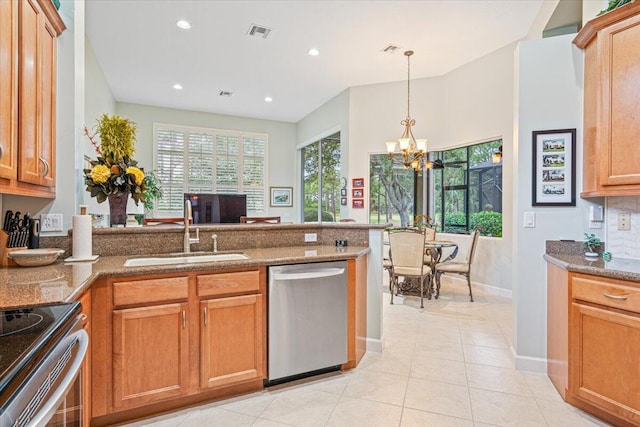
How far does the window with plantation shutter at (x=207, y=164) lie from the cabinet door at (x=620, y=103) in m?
6.86

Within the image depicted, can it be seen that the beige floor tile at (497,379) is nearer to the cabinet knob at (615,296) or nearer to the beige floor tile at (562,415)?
the beige floor tile at (562,415)

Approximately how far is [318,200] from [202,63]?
12.1ft

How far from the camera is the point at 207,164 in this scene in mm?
7656

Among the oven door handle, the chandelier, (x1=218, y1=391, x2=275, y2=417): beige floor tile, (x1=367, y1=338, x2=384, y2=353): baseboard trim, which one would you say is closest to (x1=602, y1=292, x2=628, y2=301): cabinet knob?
(x1=367, y1=338, x2=384, y2=353): baseboard trim

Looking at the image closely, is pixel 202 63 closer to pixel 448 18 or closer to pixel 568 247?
pixel 448 18

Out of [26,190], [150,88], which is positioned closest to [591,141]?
[26,190]

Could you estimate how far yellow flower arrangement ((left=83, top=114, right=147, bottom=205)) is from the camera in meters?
2.29

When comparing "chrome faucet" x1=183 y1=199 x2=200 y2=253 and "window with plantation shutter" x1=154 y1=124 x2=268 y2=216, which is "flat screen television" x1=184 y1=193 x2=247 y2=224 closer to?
"window with plantation shutter" x1=154 y1=124 x2=268 y2=216

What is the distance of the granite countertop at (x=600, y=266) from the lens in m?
1.84

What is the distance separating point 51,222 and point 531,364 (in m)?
3.55

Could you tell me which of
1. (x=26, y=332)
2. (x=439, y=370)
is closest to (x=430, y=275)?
(x=439, y=370)

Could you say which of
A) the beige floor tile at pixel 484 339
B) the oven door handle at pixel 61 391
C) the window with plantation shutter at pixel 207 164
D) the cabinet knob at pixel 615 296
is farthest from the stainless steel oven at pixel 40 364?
the window with plantation shutter at pixel 207 164

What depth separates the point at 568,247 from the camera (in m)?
2.51

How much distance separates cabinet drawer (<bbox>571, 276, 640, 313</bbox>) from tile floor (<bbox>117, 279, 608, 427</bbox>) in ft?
2.38
